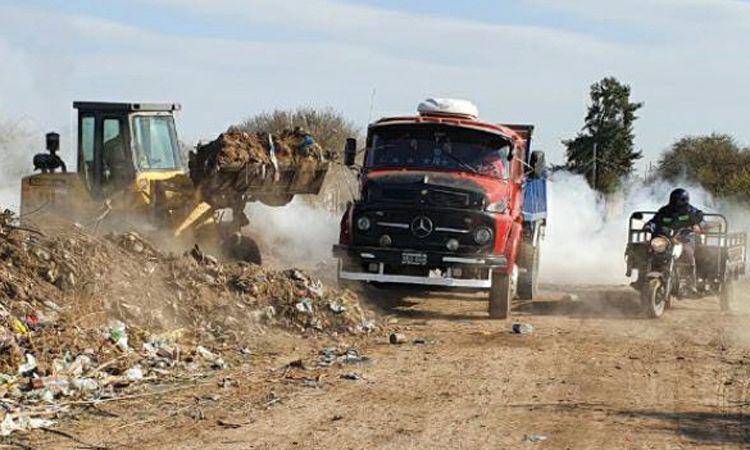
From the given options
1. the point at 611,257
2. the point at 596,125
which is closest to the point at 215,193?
the point at 611,257

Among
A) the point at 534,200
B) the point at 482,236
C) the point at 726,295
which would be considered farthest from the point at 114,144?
the point at 726,295

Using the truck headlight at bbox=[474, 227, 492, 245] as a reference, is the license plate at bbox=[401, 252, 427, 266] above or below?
below

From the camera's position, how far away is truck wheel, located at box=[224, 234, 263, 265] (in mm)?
18984

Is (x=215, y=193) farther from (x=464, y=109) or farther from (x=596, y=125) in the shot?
(x=596, y=125)

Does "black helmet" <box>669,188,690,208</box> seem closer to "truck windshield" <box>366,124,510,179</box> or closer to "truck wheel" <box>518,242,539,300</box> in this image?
"truck wheel" <box>518,242,539,300</box>

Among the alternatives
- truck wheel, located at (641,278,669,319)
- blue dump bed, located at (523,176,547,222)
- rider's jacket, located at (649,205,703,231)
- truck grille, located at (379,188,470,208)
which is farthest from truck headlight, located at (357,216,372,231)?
rider's jacket, located at (649,205,703,231)

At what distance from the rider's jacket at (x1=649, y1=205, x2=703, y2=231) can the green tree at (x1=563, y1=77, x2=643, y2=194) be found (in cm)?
4910

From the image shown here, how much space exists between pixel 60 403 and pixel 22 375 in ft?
2.58

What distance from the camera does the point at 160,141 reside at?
17734 millimetres

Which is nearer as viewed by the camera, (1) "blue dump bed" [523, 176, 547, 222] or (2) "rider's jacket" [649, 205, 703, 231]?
(2) "rider's jacket" [649, 205, 703, 231]

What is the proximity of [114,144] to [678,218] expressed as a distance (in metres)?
8.87

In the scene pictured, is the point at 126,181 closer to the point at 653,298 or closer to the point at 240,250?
the point at 240,250

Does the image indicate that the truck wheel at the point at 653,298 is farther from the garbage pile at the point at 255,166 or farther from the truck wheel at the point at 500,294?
the garbage pile at the point at 255,166

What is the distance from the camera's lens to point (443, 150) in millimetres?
16953
